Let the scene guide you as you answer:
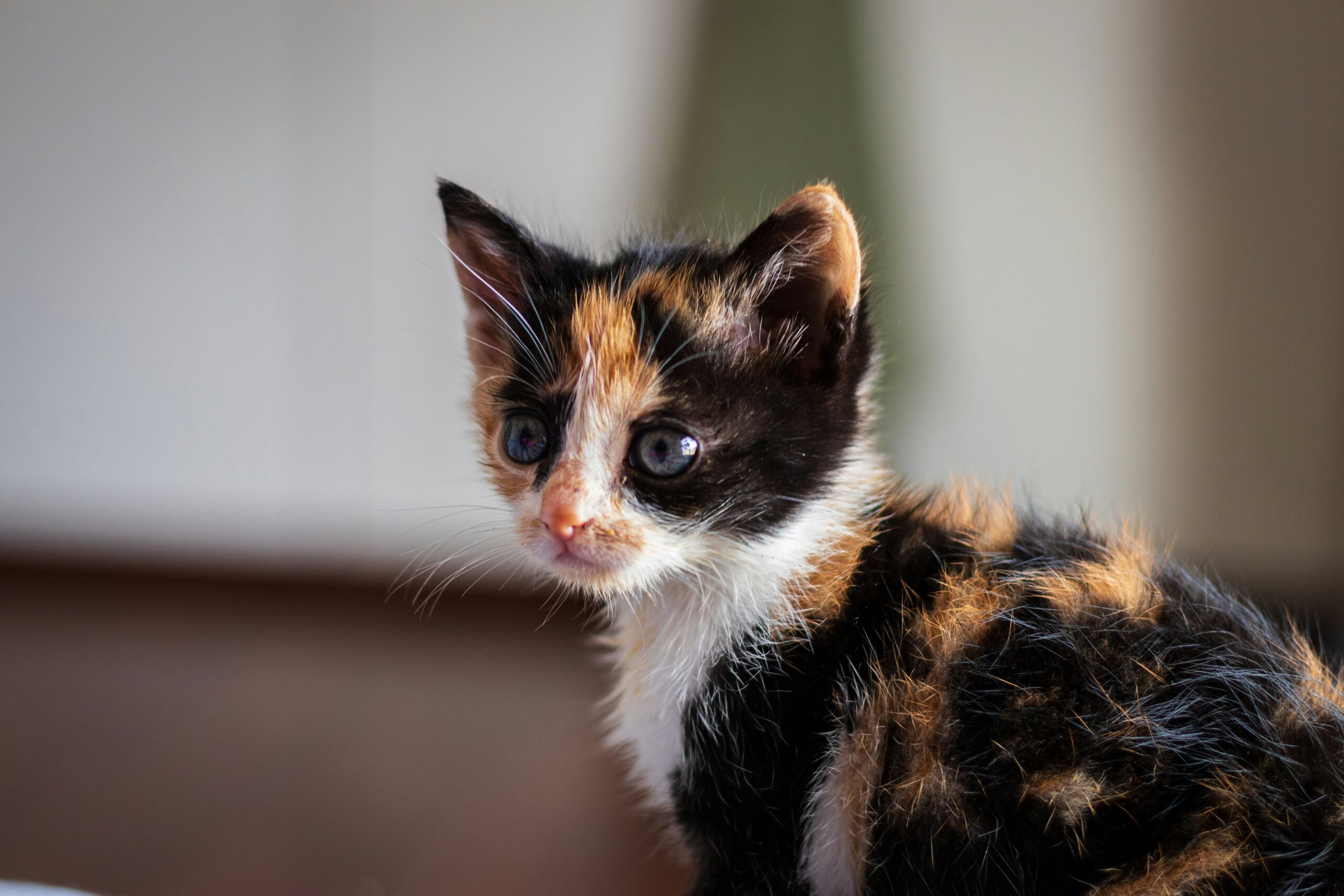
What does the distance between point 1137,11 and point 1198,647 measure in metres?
1.74

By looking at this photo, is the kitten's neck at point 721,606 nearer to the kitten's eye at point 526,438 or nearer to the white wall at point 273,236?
the kitten's eye at point 526,438

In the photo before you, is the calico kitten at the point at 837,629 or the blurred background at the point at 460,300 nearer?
the calico kitten at the point at 837,629

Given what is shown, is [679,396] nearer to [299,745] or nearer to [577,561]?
[577,561]

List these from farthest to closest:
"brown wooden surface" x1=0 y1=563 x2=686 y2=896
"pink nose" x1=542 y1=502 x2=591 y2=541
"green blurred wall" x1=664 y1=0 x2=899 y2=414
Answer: "green blurred wall" x1=664 y1=0 x2=899 y2=414
"brown wooden surface" x1=0 y1=563 x2=686 y2=896
"pink nose" x1=542 y1=502 x2=591 y2=541

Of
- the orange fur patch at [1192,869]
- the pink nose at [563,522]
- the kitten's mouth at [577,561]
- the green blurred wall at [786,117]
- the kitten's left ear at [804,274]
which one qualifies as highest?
the green blurred wall at [786,117]

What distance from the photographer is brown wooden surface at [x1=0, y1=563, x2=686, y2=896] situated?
1.10 meters

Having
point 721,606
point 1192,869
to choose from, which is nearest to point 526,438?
point 721,606

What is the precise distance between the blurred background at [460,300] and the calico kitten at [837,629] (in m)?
0.65

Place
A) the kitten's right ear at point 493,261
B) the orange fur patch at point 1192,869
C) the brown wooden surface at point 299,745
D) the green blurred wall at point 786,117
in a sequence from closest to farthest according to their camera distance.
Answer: the orange fur patch at point 1192,869 → the kitten's right ear at point 493,261 → the brown wooden surface at point 299,745 → the green blurred wall at point 786,117

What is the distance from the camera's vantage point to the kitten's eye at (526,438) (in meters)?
0.82

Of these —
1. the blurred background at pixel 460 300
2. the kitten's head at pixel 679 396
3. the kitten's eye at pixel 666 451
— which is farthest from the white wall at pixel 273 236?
the kitten's eye at pixel 666 451

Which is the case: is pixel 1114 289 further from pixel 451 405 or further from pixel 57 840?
pixel 57 840

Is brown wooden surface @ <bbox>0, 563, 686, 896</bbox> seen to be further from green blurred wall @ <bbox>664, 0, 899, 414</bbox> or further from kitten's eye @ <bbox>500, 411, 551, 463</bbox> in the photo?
green blurred wall @ <bbox>664, 0, 899, 414</bbox>

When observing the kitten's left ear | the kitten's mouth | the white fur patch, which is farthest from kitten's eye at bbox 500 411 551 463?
the white fur patch
